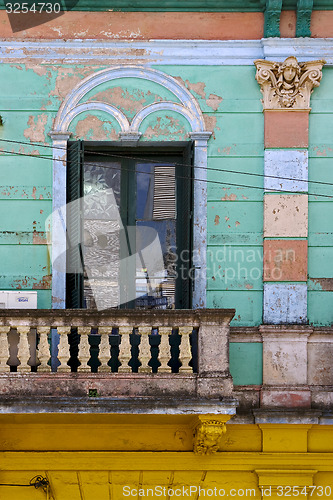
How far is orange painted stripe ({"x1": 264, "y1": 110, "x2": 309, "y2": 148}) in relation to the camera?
28.0 feet

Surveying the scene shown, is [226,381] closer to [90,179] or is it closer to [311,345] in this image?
[311,345]

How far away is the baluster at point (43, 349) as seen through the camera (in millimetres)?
7625

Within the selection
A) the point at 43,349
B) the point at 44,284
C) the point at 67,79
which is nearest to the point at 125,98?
the point at 67,79

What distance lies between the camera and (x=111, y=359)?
8.38 m

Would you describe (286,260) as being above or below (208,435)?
above

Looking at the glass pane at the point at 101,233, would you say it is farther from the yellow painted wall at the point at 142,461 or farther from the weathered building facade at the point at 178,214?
the yellow painted wall at the point at 142,461

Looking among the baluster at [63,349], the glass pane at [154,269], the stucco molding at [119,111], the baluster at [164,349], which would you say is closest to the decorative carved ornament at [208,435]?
the baluster at [164,349]

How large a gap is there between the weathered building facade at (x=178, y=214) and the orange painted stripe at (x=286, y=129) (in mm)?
16

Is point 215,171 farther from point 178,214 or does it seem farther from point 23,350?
point 23,350

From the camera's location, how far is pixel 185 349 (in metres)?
7.69

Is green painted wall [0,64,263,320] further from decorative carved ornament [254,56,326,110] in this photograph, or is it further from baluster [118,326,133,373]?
baluster [118,326,133,373]

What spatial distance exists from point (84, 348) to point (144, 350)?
61 cm

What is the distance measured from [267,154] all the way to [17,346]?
3502 millimetres

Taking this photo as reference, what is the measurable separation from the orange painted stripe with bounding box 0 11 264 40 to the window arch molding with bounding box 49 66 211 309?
455mm
